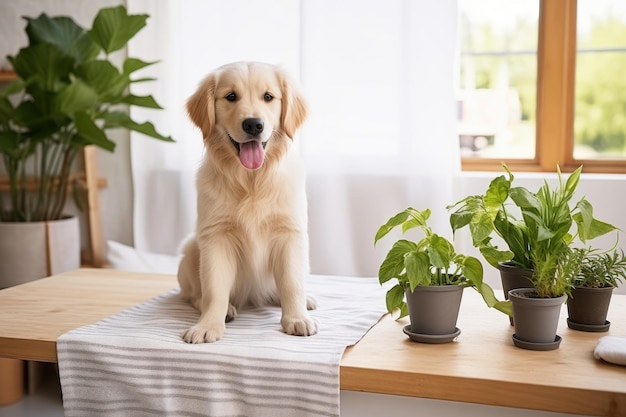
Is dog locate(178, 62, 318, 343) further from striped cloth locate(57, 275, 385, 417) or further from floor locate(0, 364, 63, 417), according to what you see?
floor locate(0, 364, 63, 417)

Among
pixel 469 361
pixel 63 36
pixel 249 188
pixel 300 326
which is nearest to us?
pixel 469 361

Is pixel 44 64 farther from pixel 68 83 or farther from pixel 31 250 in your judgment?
pixel 31 250

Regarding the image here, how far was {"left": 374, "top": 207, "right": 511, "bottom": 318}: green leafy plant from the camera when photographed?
5.01 feet

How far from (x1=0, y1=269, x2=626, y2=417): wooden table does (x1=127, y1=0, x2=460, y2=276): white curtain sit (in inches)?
40.8

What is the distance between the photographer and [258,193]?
1836 millimetres

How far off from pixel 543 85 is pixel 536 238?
1654 millimetres

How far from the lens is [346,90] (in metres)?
3.03

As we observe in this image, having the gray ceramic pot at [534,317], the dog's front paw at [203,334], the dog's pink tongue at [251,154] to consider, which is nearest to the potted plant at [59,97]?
the dog's pink tongue at [251,154]

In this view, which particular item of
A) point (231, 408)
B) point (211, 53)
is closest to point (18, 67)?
point (211, 53)

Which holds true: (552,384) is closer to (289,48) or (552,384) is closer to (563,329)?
(563,329)

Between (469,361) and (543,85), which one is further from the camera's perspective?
(543,85)

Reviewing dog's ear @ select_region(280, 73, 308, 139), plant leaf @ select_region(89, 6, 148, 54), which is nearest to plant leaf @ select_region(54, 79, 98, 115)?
Answer: plant leaf @ select_region(89, 6, 148, 54)

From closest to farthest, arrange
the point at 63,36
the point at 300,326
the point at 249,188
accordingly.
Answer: the point at 300,326 < the point at 249,188 < the point at 63,36

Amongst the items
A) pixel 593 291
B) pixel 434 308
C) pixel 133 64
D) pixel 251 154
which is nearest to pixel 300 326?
pixel 434 308
